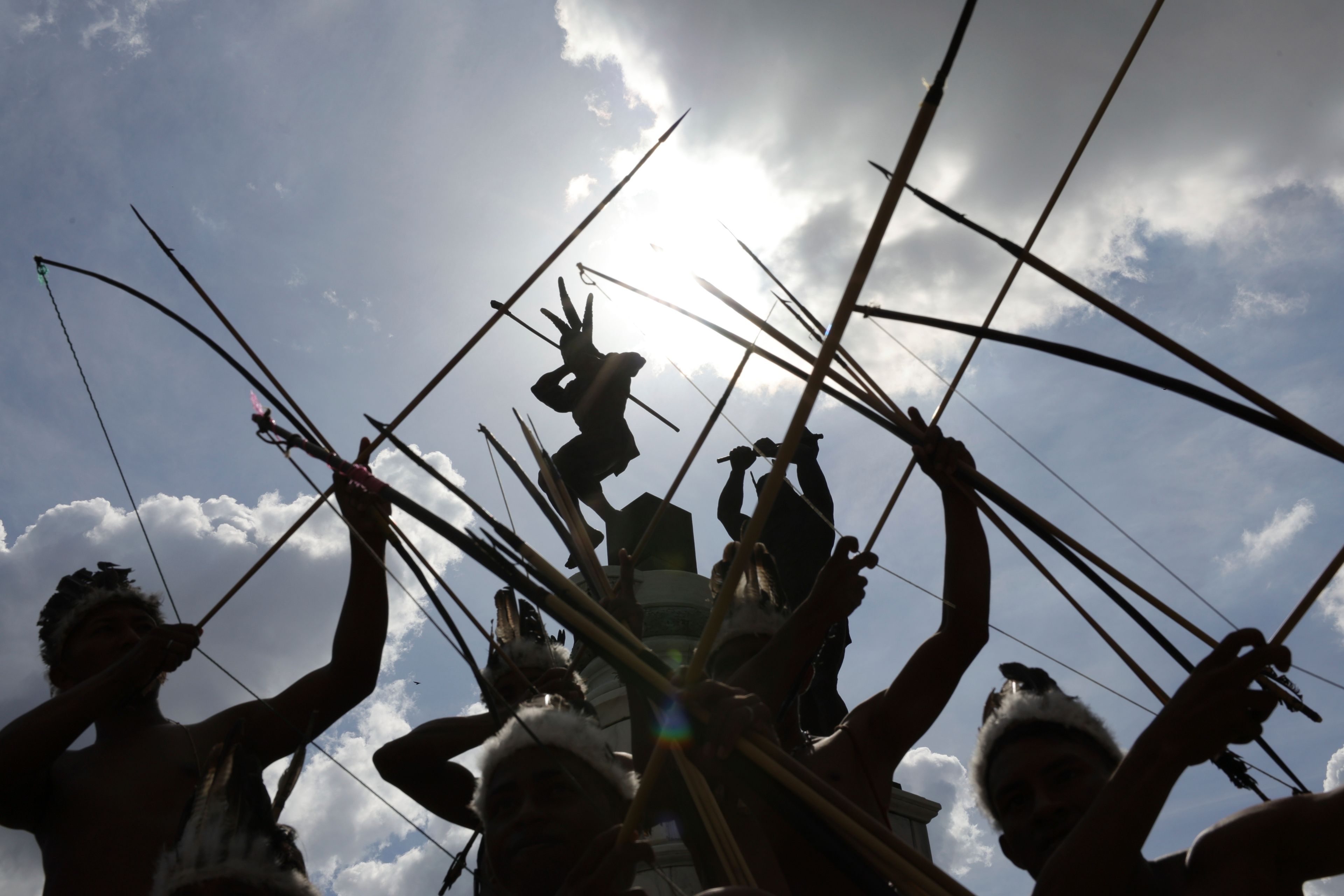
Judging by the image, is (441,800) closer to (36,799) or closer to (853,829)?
(36,799)

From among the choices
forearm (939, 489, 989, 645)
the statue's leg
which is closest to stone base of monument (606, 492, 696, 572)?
the statue's leg

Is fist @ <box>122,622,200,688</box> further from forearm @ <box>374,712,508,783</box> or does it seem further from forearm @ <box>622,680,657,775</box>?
forearm @ <box>622,680,657,775</box>

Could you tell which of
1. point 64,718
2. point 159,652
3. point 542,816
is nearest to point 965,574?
point 542,816

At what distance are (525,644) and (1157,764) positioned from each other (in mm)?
2732

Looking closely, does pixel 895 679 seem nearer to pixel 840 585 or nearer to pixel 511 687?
pixel 840 585

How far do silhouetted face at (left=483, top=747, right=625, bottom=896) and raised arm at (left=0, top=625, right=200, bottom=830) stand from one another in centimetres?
99

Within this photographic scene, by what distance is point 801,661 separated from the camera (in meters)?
2.75

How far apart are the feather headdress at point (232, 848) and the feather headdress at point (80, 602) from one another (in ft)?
3.14

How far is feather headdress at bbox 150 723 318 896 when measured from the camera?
7.04 ft

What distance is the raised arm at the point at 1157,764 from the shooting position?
166 cm

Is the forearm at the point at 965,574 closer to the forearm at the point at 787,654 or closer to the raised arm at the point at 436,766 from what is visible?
the forearm at the point at 787,654

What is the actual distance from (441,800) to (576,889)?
1599mm

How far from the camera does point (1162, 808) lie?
1706 millimetres


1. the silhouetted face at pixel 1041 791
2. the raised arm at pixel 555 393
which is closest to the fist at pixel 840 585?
the silhouetted face at pixel 1041 791
